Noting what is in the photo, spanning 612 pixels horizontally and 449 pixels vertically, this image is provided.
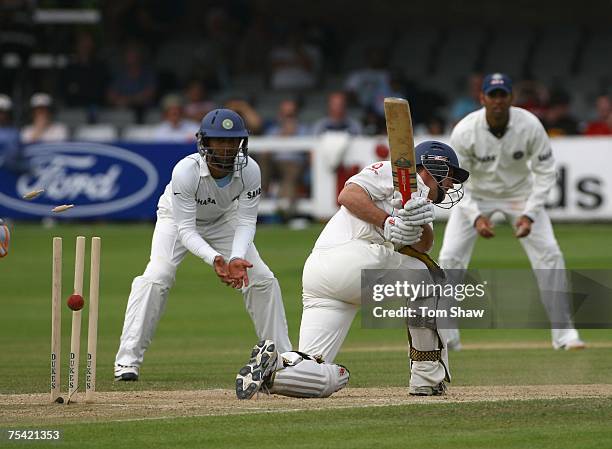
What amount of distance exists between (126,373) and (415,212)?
9.38 ft

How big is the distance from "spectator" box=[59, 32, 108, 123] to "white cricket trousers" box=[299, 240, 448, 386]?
18.2 meters

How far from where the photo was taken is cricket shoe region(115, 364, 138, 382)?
1028 centimetres

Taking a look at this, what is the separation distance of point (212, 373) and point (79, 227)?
13130 mm

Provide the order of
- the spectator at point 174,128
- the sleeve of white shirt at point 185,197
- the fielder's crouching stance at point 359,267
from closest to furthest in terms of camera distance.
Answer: the fielder's crouching stance at point 359,267 < the sleeve of white shirt at point 185,197 < the spectator at point 174,128

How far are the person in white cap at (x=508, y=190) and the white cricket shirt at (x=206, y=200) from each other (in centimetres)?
254

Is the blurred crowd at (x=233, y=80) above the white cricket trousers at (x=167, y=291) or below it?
above

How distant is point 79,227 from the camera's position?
23578mm

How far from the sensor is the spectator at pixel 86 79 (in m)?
26.9

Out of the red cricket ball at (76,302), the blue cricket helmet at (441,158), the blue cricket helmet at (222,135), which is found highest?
the blue cricket helmet at (222,135)

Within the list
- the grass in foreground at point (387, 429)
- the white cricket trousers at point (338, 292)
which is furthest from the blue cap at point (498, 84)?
the grass in foreground at point (387, 429)

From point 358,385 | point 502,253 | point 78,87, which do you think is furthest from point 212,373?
point 78,87

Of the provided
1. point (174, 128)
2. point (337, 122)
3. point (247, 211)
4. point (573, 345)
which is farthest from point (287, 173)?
point (247, 211)

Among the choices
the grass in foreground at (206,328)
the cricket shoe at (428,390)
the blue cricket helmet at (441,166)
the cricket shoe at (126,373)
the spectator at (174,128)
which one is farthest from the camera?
Answer: the spectator at (174,128)

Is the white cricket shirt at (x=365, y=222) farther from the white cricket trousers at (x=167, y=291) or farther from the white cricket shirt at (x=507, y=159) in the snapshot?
the white cricket shirt at (x=507, y=159)
